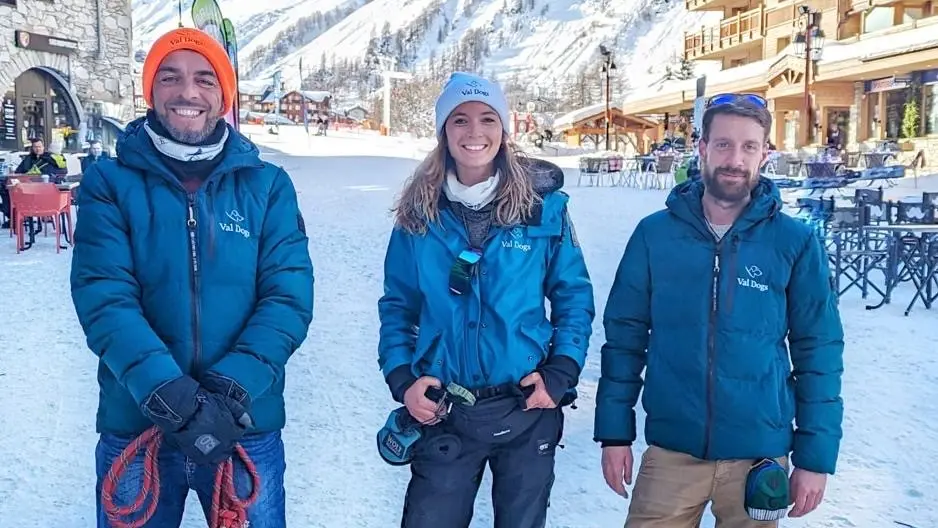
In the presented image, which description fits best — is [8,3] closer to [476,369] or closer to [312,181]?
[312,181]

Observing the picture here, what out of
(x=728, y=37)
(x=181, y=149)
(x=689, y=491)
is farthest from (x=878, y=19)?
(x=181, y=149)

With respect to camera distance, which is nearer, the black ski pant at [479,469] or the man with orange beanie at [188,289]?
the man with orange beanie at [188,289]

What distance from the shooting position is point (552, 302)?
2.13 metres

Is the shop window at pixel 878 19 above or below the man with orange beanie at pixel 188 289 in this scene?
above

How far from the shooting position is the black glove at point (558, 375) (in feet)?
6.59

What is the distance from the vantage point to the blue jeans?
1874mm

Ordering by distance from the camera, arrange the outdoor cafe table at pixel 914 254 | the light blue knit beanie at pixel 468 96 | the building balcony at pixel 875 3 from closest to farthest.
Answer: the light blue knit beanie at pixel 468 96, the outdoor cafe table at pixel 914 254, the building balcony at pixel 875 3

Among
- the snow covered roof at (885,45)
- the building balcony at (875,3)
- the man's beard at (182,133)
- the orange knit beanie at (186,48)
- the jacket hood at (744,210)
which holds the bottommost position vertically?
the jacket hood at (744,210)

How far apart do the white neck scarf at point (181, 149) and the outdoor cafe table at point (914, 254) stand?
5.96m

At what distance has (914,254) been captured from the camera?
6.86 meters

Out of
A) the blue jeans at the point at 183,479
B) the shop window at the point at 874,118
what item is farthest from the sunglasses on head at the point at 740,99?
the shop window at the point at 874,118

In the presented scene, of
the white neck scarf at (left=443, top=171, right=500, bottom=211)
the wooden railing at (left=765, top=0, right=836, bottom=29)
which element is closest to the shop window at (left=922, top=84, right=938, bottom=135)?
the wooden railing at (left=765, top=0, right=836, bottom=29)

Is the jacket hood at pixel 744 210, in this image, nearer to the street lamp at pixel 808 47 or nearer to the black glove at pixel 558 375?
the black glove at pixel 558 375

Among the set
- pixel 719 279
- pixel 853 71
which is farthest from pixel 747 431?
pixel 853 71
